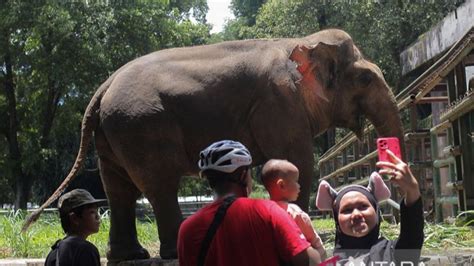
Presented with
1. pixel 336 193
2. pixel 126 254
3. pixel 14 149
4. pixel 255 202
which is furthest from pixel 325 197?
pixel 14 149

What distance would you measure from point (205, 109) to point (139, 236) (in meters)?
3.20

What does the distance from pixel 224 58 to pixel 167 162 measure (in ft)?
3.24

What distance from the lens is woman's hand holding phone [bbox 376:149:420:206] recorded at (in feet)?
9.52

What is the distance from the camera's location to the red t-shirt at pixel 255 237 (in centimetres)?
289

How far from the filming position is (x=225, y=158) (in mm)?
3018

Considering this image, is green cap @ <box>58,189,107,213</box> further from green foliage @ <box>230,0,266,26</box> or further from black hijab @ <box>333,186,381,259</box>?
green foliage @ <box>230,0,266,26</box>

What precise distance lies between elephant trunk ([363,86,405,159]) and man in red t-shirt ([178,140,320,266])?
3752 millimetres

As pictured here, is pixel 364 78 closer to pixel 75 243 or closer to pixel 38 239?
pixel 75 243

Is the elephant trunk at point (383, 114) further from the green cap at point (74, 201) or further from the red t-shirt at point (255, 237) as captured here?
the red t-shirt at point (255, 237)

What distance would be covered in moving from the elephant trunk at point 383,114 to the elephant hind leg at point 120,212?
219cm

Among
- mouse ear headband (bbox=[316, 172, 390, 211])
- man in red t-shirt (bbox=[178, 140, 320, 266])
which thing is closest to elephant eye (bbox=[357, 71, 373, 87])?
mouse ear headband (bbox=[316, 172, 390, 211])

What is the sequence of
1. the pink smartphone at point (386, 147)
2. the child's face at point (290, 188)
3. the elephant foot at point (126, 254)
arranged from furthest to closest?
the elephant foot at point (126, 254)
the child's face at point (290, 188)
the pink smartphone at point (386, 147)

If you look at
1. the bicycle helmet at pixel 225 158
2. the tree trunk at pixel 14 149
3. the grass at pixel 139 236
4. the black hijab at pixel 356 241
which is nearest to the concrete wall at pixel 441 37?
the grass at pixel 139 236

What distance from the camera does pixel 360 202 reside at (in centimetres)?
Result: 326
